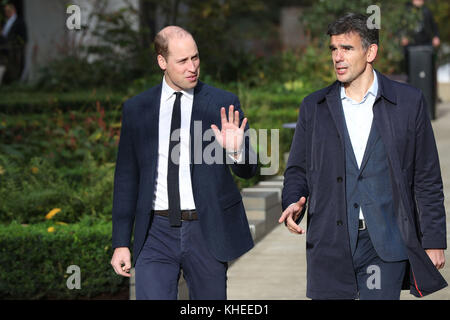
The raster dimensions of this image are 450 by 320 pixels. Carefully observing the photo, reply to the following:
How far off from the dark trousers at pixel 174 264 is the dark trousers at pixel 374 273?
2.19 feet

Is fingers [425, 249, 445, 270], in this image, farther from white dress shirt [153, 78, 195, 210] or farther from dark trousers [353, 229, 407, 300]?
white dress shirt [153, 78, 195, 210]

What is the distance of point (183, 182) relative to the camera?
423 cm

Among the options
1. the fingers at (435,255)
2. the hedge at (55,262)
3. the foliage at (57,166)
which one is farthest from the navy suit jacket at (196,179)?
the foliage at (57,166)

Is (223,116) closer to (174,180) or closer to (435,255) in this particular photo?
(174,180)

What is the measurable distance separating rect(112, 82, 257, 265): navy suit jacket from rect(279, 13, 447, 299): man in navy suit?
294mm

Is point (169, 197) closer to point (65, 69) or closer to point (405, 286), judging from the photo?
point (405, 286)

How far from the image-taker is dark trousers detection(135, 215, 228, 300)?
13.9ft

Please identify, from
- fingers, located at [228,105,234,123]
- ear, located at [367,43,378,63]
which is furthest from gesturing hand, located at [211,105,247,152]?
ear, located at [367,43,378,63]

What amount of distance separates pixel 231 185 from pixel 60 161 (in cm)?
632

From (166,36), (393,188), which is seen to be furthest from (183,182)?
(393,188)

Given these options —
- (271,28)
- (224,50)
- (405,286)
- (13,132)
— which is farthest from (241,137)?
(271,28)

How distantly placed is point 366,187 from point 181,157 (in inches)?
35.3

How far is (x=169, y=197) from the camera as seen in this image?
4.21 metres
